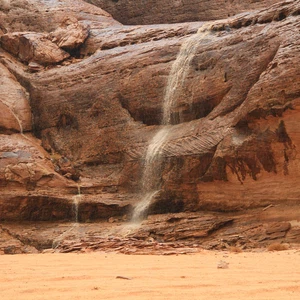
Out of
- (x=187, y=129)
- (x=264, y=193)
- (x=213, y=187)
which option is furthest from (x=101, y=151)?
(x=264, y=193)

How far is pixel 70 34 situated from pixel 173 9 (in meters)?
8.55

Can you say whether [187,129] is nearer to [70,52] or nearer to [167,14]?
[70,52]

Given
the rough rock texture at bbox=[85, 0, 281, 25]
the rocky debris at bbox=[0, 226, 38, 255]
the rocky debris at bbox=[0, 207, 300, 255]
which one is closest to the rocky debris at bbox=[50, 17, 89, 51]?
the rough rock texture at bbox=[85, 0, 281, 25]

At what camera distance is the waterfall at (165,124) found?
22344 mm

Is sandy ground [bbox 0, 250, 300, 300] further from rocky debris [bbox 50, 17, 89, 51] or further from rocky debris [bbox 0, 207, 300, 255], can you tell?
rocky debris [bbox 50, 17, 89, 51]

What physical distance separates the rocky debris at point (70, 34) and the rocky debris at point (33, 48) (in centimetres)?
35

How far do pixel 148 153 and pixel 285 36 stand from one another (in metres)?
6.53

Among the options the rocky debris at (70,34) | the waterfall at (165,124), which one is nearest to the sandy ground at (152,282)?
the waterfall at (165,124)

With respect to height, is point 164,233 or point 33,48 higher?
point 33,48

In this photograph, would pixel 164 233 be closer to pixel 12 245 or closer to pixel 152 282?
pixel 12 245

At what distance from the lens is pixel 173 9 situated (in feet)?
120

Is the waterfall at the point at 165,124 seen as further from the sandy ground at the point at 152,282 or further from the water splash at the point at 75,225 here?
the sandy ground at the point at 152,282

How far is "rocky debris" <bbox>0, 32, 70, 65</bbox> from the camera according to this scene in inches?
1153

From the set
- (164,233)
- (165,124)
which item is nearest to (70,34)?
(165,124)
